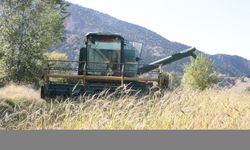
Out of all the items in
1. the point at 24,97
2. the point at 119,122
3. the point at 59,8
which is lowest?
the point at 24,97

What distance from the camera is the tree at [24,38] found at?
30656 mm

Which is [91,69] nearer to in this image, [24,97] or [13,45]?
[24,97]

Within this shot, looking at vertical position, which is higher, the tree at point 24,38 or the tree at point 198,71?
the tree at point 24,38

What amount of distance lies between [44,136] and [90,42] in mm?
18905

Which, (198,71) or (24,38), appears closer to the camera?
(24,38)

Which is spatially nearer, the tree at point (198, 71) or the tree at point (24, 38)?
the tree at point (24, 38)

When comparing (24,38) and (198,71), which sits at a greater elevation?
(24,38)

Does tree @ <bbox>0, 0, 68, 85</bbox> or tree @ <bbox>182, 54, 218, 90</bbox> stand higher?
tree @ <bbox>0, 0, 68, 85</bbox>

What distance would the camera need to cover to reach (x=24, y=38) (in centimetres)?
3086

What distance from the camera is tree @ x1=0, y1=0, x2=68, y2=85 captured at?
30656 mm

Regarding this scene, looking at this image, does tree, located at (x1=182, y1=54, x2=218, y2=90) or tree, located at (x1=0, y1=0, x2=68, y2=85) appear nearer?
tree, located at (x1=0, y1=0, x2=68, y2=85)

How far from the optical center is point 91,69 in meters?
21.8

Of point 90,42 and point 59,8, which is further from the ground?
point 59,8

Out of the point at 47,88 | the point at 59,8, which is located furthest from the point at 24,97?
the point at 59,8
